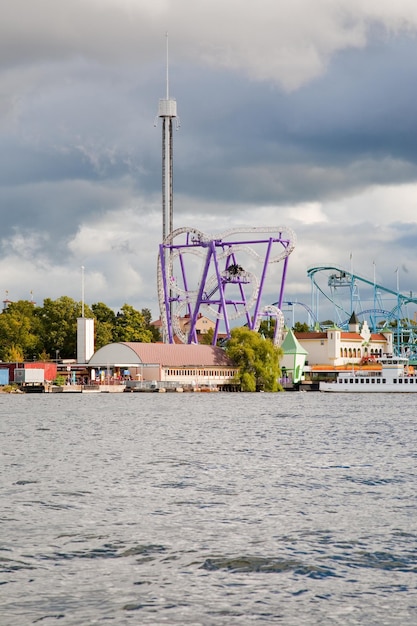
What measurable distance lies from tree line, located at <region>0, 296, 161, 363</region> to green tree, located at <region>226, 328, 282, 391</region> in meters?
33.5

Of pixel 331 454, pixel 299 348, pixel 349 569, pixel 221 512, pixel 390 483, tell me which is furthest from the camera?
pixel 299 348

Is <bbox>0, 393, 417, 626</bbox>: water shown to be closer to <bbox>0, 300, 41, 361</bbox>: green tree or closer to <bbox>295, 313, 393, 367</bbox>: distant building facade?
<bbox>0, 300, 41, 361</bbox>: green tree

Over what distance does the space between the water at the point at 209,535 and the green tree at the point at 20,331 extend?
114162 millimetres

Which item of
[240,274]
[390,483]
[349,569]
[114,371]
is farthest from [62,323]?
[349,569]

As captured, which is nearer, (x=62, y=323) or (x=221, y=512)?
(x=221, y=512)

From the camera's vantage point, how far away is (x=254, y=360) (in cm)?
12575

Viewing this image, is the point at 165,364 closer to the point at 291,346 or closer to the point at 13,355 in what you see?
the point at 291,346

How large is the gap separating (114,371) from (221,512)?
11678 cm

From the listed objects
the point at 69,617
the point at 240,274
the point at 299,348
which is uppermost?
the point at 240,274

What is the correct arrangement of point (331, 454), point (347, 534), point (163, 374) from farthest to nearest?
point (163, 374), point (331, 454), point (347, 534)

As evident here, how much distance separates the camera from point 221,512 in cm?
2184

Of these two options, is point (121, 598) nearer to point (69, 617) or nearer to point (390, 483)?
point (69, 617)

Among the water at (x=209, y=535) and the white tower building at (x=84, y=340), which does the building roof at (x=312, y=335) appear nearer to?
the white tower building at (x=84, y=340)

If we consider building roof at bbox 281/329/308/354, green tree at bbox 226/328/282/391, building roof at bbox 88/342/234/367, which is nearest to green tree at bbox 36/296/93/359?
building roof at bbox 88/342/234/367
